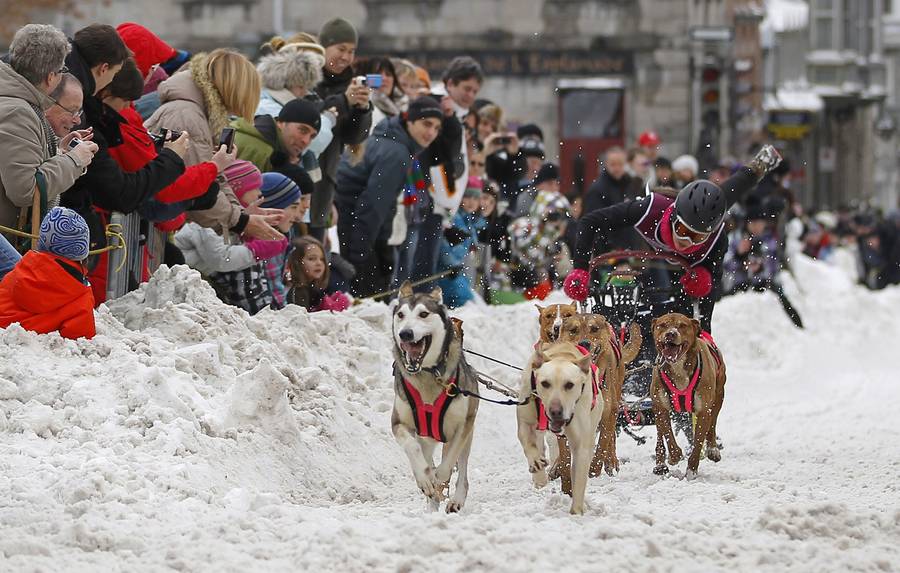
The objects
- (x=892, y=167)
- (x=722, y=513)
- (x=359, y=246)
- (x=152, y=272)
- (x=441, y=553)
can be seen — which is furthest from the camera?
(x=892, y=167)

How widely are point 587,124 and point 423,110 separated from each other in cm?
1877

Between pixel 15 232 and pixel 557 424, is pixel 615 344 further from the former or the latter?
pixel 15 232

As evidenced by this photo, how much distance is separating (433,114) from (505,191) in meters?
3.70

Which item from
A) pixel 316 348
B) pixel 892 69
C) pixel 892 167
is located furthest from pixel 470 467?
pixel 892 69

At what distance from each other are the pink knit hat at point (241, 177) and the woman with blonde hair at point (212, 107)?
0.09 m

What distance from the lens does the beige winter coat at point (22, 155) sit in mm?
8359

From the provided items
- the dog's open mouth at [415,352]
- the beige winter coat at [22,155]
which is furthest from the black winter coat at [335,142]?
the dog's open mouth at [415,352]

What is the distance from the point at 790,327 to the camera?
19.6m

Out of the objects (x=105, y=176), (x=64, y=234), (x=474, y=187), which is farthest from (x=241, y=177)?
(x=474, y=187)

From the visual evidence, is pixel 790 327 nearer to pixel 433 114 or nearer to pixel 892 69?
pixel 433 114

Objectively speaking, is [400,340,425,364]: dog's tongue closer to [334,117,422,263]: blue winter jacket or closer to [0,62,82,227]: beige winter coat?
[0,62,82,227]: beige winter coat

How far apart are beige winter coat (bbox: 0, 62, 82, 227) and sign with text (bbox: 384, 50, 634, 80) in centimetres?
2279

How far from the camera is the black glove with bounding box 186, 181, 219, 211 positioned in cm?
973

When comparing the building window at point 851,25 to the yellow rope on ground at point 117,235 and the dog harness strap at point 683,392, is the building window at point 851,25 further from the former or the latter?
the yellow rope on ground at point 117,235
